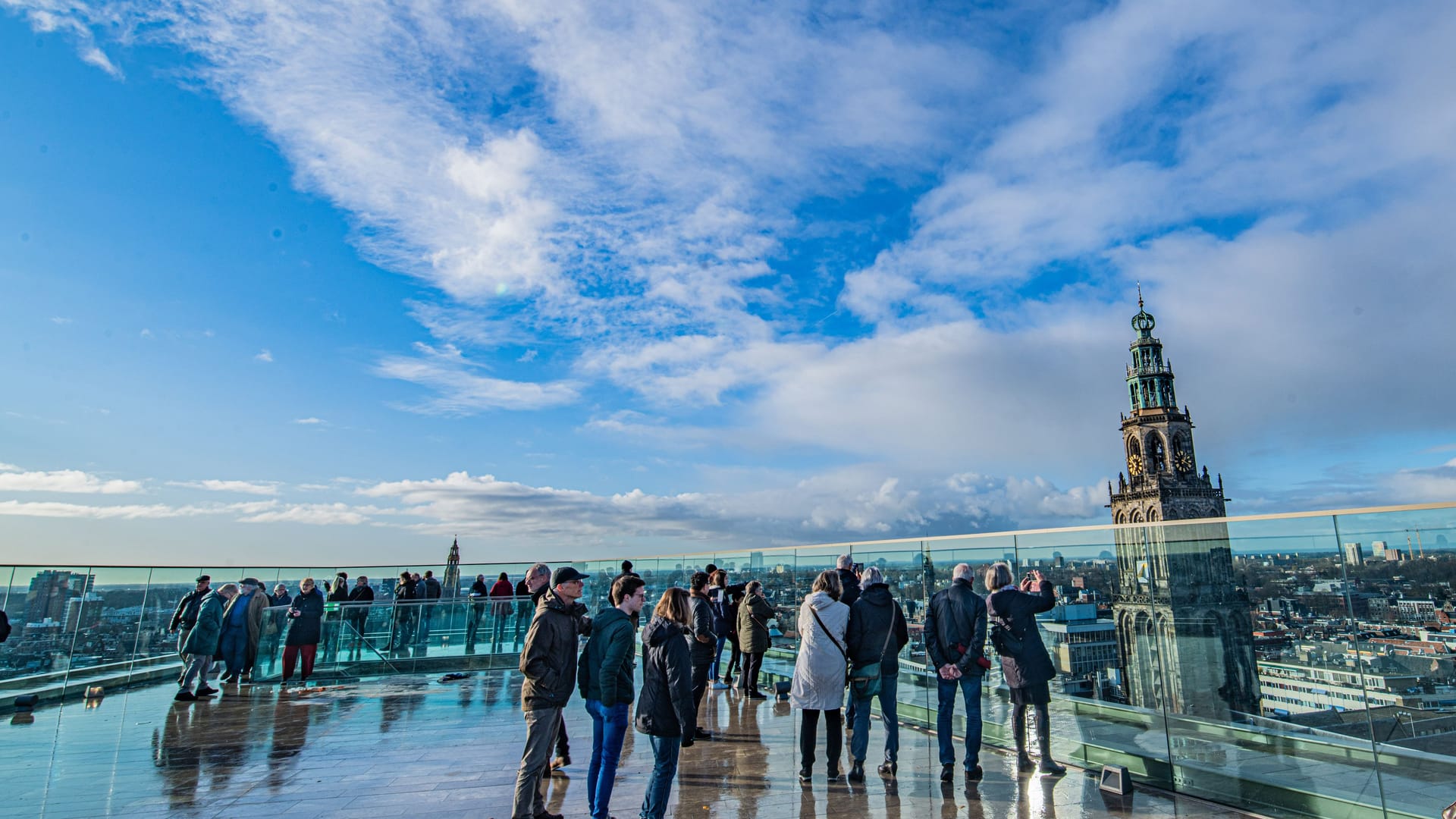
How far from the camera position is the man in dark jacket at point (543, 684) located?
15.7ft

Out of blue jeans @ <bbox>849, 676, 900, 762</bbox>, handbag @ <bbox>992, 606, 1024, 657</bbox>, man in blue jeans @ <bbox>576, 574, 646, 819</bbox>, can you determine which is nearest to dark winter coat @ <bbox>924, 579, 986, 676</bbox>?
handbag @ <bbox>992, 606, 1024, 657</bbox>

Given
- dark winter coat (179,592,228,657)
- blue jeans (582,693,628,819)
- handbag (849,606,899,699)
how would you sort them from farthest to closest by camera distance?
1. dark winter coat (179,592,228,657)
2. handbag (849,606,899,699)
3. blue jeans (582,693,628,819)

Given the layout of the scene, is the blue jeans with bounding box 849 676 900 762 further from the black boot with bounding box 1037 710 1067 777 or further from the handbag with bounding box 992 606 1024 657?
the black boot with bounding box 1037 710 1067 777

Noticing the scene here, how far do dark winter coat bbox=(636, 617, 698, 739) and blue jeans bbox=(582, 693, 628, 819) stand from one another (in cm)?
17

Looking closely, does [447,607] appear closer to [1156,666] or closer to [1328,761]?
[1156,666]

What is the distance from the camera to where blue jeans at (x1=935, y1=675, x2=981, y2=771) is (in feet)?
19.9

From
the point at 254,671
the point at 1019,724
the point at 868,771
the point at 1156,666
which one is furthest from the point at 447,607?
the point at 1156,666

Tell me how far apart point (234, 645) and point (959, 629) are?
10524 millimetres

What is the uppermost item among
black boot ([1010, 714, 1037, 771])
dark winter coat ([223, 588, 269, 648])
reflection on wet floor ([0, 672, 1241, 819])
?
dark winter coat ([223, 588, 269, 648])

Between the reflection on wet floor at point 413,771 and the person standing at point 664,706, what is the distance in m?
0.71

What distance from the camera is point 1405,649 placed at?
4.45 metres

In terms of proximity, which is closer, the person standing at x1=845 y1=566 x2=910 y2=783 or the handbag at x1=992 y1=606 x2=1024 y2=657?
the handbag at x1=992 y1=606 x2=1024 y2=657

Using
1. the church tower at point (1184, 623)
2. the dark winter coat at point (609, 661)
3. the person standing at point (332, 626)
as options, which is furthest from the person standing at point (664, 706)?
the person standing at point (332, 626)

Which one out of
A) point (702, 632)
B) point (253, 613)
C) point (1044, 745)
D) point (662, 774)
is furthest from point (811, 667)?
point (253, 613)
